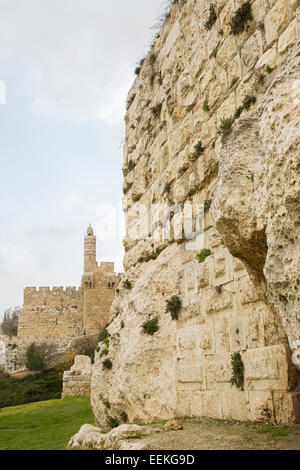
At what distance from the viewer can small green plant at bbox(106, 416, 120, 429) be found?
6955 millimetres

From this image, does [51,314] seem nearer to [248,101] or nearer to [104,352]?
[104,352]

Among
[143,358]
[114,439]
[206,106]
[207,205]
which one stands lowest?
[114,439]

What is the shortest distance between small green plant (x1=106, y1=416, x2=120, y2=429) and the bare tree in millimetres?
39120

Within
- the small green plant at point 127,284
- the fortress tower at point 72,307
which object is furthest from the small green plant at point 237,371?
the fortress tower at point 72,307

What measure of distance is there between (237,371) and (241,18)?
4.04 m

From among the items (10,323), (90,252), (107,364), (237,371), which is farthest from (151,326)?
(10,323)

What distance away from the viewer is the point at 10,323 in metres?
48.7

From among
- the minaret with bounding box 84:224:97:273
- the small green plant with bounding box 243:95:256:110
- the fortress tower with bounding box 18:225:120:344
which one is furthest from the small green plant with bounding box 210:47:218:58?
the minaret with bounding box 84:224:97:273

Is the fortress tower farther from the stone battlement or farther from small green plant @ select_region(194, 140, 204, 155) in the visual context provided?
small green plant @ select_region(194, 140, 204, 155)

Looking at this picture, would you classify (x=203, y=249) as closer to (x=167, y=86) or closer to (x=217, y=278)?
(x=217, y=278)

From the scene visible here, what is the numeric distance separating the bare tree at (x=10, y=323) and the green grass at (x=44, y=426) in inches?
1332

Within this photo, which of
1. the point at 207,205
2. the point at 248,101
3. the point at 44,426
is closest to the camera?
the point at 248,101

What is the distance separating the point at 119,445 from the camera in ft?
14.0

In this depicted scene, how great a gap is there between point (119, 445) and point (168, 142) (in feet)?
15.8
